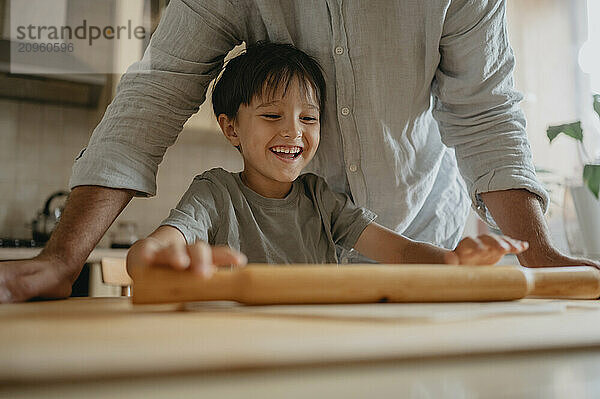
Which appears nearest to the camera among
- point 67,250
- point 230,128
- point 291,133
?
point 67,250

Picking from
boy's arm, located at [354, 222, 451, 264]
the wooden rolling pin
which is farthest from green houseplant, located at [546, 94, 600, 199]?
the wooden rolling pin

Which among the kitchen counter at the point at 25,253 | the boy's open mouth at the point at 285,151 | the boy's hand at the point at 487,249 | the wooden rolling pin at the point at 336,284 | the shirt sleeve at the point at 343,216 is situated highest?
the boy's open mouth at the point at 285,151

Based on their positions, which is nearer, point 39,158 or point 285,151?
point 285,151

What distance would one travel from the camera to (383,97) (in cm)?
112

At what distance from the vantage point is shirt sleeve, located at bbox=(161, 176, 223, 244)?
0.87 metres

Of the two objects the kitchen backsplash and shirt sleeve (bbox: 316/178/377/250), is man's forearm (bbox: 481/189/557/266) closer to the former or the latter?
shirt sleeve (bbox: 316/178/377/250)

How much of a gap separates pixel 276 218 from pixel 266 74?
26 cm

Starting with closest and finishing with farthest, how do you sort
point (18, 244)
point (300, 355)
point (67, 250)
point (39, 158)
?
point (300, 355), point (67, 250), point (18, 244), point (39, 158)

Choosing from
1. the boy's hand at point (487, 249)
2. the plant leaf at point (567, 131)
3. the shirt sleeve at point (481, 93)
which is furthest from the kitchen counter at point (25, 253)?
the plant leaf at point (567, 131)

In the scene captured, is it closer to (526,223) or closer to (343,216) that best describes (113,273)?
(343,216)

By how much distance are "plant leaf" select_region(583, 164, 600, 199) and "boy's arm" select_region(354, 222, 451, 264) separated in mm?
1458

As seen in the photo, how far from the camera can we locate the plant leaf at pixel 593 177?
216 centimetres

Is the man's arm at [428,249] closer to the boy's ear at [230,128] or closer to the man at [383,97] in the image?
the man at [383,97]

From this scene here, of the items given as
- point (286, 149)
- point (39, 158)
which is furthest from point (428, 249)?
point (39, 158)
